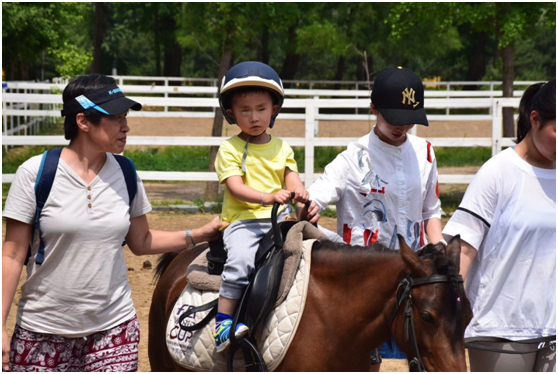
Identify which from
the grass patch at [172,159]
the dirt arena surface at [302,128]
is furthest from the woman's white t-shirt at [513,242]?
the dirt arena surface at [302,128]

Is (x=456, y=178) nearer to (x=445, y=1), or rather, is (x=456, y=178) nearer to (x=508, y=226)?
(x=445, y=1)

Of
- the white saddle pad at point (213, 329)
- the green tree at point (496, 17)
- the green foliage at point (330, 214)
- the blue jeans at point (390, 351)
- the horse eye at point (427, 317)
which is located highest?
the green tree at point (496, 17)

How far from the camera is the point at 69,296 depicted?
321 centimetres

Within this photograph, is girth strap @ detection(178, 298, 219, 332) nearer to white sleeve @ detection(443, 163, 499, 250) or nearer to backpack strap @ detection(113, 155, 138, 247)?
backpack strap @ detection(113, 155, 138, 247)

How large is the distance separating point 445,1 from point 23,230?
13.0 m

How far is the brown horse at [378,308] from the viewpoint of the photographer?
2.98m

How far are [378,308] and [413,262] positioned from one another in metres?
0.34

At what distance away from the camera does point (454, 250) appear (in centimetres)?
314

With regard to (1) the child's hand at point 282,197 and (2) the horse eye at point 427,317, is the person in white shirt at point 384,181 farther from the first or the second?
(2) the horse eye at point 427,317

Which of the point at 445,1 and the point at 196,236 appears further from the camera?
the point at 445,1

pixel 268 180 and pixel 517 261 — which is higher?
pixel 268 180

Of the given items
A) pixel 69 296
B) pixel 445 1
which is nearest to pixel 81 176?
pixel 69 296

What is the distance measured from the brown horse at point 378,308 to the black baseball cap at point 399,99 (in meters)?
0.73

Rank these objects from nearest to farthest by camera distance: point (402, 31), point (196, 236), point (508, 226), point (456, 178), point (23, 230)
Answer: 1. point (23, 230)
2. point (508, 226)
3. point (196, 236)
4. point (456, 178)
5. point (402, 31)
